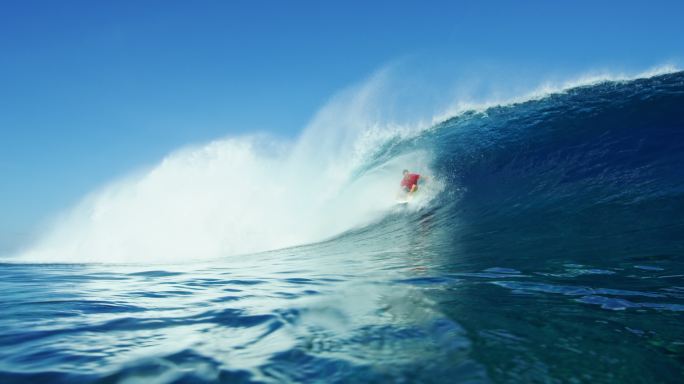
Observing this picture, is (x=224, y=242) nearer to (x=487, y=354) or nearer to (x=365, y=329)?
(x=365, y=329)

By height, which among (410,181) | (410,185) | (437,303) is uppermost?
(410,181)

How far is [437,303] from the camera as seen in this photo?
3502 millimetres

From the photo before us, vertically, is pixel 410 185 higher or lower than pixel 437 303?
higher

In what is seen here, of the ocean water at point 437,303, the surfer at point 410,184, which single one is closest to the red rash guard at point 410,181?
the surfer at point 410,184

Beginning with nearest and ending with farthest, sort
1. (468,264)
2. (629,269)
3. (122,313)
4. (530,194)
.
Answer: (122,313)
(629,269)
(468,264)
(530,194)

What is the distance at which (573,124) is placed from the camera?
519 inches

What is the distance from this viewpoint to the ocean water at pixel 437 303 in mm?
2221

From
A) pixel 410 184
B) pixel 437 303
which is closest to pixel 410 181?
pixel 410 184

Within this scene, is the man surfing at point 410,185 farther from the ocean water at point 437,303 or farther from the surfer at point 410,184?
the ocean water at point 437,303

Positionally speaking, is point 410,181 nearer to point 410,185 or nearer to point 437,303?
point 410,185

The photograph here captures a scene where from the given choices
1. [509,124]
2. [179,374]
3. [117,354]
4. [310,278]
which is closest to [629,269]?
[310,278]

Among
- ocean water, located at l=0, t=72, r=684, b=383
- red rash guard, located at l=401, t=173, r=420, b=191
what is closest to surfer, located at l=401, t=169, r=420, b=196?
red rash guard, located at l=401, t=173, r=420, b=191

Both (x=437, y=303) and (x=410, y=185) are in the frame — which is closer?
(x=437, y=303)

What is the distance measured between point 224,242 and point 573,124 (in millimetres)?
11643
